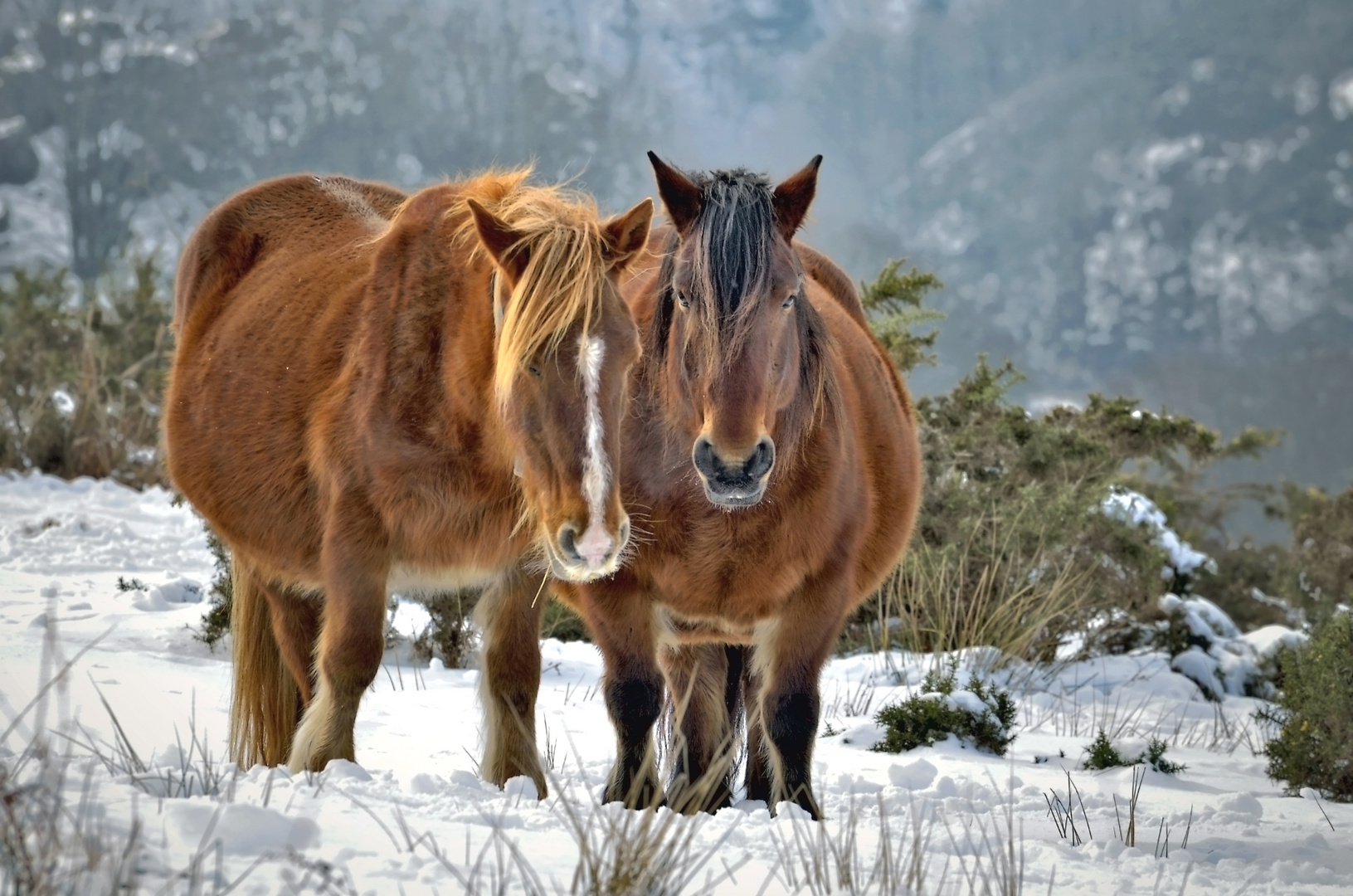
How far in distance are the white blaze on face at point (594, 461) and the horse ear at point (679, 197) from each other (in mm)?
792

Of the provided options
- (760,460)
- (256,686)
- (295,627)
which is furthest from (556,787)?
(256,686)

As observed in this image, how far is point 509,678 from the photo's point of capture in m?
4.05

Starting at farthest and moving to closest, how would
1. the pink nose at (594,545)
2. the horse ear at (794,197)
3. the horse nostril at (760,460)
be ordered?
1. the horse ear at (794,197)
2. the horse nostril at (760,460)
3. the pink nose at (594,545)

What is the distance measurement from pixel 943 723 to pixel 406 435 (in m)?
2.94

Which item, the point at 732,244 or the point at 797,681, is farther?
the point at 797,681

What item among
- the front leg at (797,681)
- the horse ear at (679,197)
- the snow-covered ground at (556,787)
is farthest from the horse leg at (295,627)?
the horse ear at (679,197)

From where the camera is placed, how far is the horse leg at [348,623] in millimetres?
3682

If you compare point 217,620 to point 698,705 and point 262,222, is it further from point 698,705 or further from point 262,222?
point 698,705

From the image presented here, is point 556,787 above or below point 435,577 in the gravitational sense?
below

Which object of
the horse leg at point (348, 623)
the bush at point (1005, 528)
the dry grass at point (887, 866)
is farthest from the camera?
the bush at point (1005, 528)

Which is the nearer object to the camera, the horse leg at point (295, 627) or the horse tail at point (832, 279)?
the horse leg at point (295, 627)

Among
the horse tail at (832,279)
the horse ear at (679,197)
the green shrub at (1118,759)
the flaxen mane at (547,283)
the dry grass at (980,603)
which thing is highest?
the horse tail at (832,279)

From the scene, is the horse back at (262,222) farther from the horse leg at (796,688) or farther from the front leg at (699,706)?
the horse leg at (796,688)

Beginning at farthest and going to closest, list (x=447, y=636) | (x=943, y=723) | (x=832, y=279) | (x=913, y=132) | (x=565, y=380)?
(x=913, y=132)
(x=447, y=636)
(x=832, y=279)
(x=943, y=723)
(x=565, y=380)
